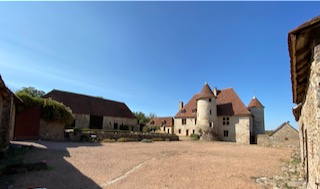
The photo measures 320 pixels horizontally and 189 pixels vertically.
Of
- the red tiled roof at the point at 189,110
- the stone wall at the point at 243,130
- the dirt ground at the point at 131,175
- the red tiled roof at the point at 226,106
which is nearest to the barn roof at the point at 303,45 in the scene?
the dirt ground at the point at 131,175

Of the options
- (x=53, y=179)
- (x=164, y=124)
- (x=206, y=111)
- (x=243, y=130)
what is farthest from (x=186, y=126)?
(x=53, y=179)

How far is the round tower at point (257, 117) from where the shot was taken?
33594mm

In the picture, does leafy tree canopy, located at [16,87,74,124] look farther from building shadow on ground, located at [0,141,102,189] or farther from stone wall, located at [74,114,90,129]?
building shadow on ground, located at [0,141,102,189]

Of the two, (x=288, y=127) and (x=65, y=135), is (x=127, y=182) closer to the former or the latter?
(x=65, y=135)

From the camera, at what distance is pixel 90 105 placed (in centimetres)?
3097

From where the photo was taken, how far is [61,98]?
1108 inches

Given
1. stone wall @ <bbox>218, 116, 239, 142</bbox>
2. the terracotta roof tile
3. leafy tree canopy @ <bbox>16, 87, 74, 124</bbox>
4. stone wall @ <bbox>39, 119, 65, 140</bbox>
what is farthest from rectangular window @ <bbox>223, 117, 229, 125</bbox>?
stone wall @ <bbox>39, 119, 65, 140</bbox>

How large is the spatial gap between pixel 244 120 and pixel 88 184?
29898mm

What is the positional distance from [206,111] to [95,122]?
57.7ft

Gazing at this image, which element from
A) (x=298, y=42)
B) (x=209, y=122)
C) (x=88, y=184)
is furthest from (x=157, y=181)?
(x=209, y=122)

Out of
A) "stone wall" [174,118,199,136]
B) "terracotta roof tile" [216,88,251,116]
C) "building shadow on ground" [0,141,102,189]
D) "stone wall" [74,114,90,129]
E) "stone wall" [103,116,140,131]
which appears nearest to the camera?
"building shadow on ground" [0,141,102,189]

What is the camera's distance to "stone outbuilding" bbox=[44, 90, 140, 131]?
28312 mm

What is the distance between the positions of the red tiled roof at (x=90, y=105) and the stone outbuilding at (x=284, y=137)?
71.8ft

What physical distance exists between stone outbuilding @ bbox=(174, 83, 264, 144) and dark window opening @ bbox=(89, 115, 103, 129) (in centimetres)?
1557
